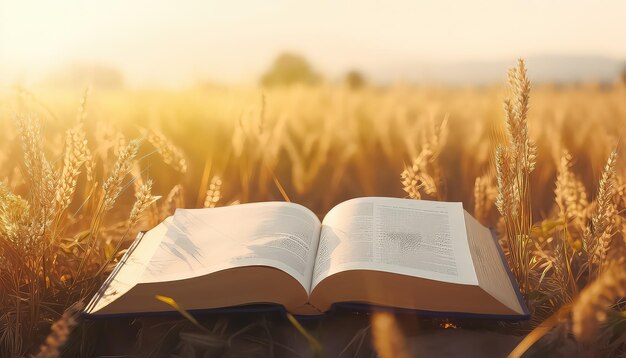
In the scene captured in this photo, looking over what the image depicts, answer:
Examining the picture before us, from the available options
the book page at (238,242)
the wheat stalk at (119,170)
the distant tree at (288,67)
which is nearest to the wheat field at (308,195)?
the wheat stalk at (119,170)

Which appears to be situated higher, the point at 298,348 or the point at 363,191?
the point at 298,348

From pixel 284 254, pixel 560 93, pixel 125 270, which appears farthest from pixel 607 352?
pixel 560 93

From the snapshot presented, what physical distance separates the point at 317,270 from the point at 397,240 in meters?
0.19

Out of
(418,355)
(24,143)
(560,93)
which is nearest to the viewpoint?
(418,355)

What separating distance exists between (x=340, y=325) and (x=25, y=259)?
2.36ft

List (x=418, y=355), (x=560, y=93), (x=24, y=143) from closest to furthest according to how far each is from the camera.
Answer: (x=418, y=355)
(x=24, y=143)
(x=560, y=93)

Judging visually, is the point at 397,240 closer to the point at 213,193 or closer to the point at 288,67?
the point at 213,193

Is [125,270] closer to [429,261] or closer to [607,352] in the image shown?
[429,261]

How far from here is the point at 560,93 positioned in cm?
576

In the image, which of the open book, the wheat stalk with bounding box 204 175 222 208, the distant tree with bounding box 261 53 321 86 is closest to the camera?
the open book

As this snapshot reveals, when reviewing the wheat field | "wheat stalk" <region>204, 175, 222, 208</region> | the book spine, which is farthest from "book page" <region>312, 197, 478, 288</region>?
the book spine

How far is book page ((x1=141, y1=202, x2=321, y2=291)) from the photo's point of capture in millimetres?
1392

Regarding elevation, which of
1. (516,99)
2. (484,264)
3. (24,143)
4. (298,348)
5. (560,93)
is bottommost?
(560,93)

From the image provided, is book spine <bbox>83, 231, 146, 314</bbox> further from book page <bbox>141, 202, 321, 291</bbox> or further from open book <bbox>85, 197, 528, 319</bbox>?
book page <bbox>141, 202, 321, 291</bbox>
